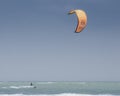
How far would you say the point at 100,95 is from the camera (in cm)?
2841

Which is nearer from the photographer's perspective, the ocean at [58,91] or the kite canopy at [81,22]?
the kite canopy at [81,22]

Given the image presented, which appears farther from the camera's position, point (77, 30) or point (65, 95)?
point (65, 95)

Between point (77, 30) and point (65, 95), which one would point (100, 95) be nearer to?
point (65, 95)

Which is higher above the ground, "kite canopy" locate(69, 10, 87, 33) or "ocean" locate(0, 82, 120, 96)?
"kite canopy" locate(69, 10, 87, 33)

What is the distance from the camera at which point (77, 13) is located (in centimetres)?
1279

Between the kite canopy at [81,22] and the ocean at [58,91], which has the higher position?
the kite canopy at [81,22]

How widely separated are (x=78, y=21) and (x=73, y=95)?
16.1 meters

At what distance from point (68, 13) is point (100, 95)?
17263 millimetres

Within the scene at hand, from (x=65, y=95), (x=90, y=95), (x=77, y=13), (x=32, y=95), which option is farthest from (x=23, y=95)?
(x=77, y=13)

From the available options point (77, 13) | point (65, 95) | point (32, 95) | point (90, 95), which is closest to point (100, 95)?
point (90, 95)

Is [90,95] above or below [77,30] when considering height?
below

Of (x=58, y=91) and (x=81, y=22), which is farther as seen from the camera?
(x=58, y=91)

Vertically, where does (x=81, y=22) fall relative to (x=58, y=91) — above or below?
above

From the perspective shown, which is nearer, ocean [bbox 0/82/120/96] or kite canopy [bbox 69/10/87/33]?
kite canopy [bbox 69/10/87/33]
